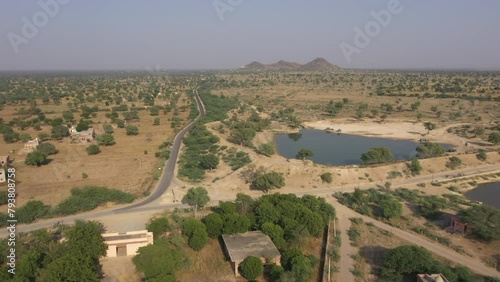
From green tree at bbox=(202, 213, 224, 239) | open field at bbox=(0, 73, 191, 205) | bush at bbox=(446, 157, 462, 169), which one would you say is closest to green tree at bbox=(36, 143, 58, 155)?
open field at bbox=(0, 73, 191, 205)

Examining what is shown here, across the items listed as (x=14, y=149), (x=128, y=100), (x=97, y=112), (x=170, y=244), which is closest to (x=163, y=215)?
(x=170, y=244)

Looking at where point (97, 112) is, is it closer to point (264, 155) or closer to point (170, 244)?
point (264, 155)

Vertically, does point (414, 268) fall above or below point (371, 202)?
above

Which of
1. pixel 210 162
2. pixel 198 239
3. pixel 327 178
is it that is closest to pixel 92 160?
pixel 210 162

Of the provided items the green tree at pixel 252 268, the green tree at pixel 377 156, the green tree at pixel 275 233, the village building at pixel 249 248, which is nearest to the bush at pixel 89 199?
the village building at pixel 249 248

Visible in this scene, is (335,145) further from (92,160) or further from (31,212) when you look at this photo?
(31,212)

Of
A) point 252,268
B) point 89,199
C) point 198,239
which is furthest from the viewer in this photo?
point 89,199
